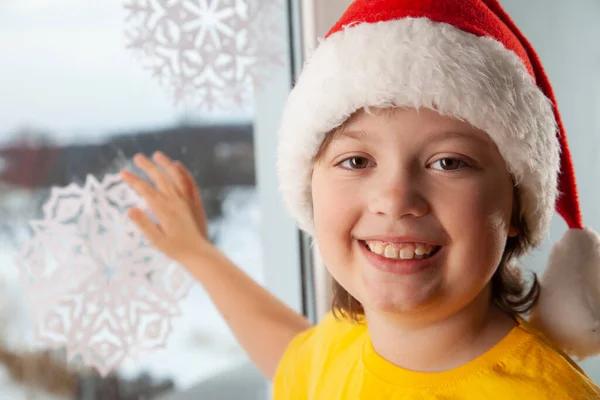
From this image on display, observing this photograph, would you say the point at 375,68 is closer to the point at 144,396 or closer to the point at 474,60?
the point at 474,60

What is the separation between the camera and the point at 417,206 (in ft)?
2.56

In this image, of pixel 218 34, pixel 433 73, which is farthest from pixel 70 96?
pixel 433 73

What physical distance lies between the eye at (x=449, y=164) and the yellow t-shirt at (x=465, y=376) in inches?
9.8

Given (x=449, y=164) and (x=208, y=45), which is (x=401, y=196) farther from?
(x=208, y=45)

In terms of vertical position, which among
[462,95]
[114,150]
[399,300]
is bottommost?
[399,300]

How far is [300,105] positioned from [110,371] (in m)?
0.53

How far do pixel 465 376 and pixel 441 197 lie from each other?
0.24m

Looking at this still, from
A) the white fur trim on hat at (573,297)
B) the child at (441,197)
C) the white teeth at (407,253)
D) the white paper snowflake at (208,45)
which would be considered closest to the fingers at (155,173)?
the white paper snowflake at (208,45)

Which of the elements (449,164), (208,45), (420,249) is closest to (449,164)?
(449,164)

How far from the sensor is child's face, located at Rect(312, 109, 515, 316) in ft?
2.56

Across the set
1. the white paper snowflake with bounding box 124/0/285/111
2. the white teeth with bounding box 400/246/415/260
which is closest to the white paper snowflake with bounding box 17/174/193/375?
the white paper snowflake with bounding box 124/0/285/111

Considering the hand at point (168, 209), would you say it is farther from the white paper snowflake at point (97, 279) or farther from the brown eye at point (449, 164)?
the brown eye at point (449, 164)

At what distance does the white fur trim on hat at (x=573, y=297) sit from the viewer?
93 centimetres

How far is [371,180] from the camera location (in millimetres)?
813
